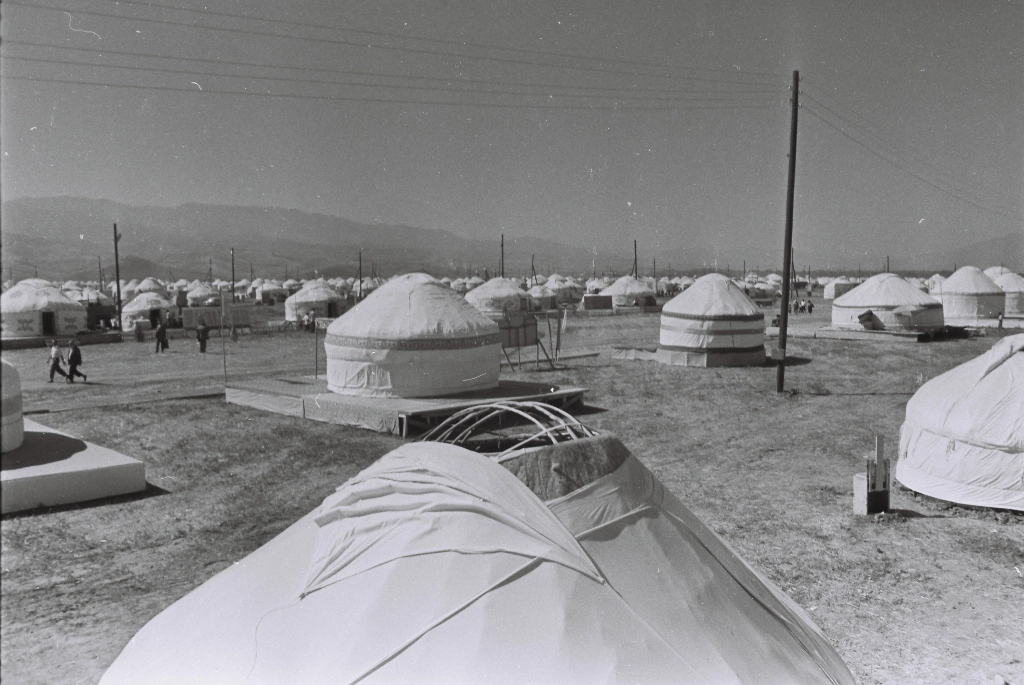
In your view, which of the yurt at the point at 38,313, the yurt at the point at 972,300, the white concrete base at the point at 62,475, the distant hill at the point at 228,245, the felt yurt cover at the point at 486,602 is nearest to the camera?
the felt yurt cover at the point at 486,602

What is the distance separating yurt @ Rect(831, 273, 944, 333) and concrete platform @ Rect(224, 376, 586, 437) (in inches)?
600

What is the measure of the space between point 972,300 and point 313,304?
26479mm

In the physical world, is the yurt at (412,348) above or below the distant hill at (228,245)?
below

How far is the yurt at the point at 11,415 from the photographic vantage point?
7820mm

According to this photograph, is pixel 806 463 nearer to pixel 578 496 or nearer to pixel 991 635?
pixel 991 635

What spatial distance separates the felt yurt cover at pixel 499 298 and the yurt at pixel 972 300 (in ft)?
50.5

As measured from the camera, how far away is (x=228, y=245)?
138m

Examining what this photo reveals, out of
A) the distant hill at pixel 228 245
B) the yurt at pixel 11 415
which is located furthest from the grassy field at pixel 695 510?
the distant hill at pixel 228 245

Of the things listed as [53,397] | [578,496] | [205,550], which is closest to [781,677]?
[578,496]

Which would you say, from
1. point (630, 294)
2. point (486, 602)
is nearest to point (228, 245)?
point (630, 294)

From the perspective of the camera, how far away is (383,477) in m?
3.38

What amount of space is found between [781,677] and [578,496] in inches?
39.3

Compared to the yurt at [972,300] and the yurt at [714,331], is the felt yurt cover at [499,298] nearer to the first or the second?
the yurt at [714,331]

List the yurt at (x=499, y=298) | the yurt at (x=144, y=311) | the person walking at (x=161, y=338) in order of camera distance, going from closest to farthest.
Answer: the person walking at (x=161, y=338)
the yurt at (x=499, y=298)
the yurt at (x=144, y=311)
